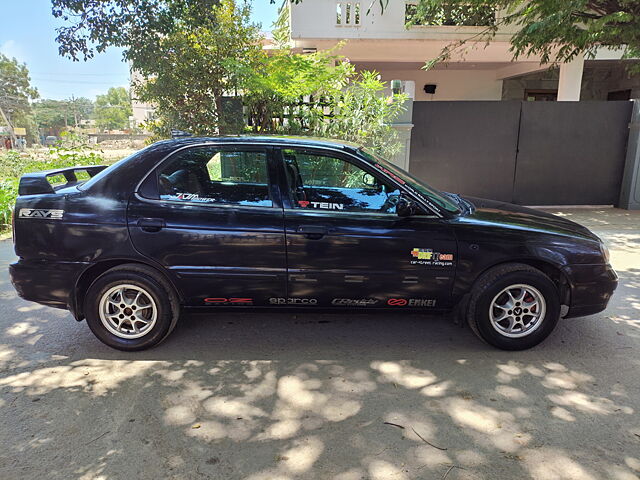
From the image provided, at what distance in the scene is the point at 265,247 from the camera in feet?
12.1

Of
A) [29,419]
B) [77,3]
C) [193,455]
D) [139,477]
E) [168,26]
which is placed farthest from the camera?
[168,26]

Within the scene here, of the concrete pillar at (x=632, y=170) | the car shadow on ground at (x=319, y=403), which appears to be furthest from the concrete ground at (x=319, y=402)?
the concrete pillar at (x=632, y=170)

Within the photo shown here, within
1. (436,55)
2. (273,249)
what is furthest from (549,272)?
(436,55)

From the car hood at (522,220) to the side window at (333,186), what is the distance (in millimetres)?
736

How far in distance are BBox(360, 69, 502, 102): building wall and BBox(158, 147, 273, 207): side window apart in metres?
14.0

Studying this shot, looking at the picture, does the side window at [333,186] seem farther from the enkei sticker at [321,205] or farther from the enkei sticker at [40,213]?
the enkei sticker at [40,213]

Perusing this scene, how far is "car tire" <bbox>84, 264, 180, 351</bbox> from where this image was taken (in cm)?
373

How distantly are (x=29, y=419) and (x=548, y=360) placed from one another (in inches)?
148

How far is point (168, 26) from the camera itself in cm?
820

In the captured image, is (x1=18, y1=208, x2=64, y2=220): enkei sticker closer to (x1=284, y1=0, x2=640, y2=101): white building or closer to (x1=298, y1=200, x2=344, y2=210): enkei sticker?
(x1=298, y1=200, x2=344, y2=210): enkei sticker

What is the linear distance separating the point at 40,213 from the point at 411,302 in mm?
3023

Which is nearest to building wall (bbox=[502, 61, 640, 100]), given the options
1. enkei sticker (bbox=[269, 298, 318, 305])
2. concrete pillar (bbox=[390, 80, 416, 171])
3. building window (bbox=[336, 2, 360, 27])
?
building window (bbox=[336, 2, 360, 27])

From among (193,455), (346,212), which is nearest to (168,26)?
(346,212)

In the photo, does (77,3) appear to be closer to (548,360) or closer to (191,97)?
(191,97)
